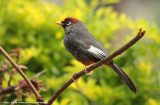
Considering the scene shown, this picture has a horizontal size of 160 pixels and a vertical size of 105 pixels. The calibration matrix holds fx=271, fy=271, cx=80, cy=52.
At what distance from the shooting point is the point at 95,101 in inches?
118

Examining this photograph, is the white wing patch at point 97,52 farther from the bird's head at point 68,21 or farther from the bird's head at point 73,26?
the bird's head at point 68,21

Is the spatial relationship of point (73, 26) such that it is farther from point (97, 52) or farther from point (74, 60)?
point (74, 60)

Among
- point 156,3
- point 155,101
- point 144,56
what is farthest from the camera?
point 156,3

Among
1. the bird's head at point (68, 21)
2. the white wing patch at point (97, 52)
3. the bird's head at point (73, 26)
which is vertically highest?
the bird's head at point (68, 21)

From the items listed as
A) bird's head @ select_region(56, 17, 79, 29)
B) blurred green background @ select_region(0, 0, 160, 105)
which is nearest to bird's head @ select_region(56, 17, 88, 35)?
bird's head @ select_region(56, 17, 79, 29)

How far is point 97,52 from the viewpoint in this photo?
6.79 ft

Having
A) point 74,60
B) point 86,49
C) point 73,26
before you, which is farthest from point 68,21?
point 74,60

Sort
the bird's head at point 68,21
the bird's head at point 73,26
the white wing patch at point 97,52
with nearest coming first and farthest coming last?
the white wing patch at point 97,52 < the bird's head at point 73,26 < the bird's head at point 68,21

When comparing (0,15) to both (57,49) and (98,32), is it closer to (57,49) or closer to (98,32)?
(57,49)

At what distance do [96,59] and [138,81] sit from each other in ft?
3.36

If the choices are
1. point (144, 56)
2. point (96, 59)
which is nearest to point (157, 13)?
point (144, 56)

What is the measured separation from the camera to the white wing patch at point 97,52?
206 centimetres

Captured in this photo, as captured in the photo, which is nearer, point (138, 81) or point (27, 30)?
point (138, 81)

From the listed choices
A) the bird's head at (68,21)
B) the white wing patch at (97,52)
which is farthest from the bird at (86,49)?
the bird's head at (68,21)
